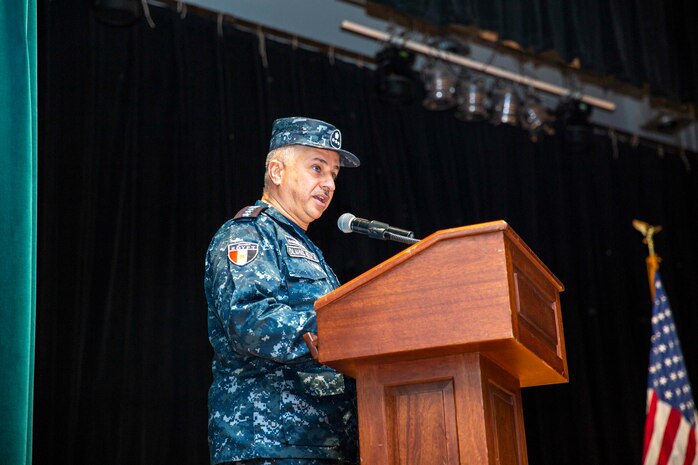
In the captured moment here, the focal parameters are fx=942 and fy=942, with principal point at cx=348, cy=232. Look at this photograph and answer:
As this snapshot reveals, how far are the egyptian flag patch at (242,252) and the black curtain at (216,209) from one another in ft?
6.38

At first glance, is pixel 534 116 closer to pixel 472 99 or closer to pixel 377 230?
pixel 472 99

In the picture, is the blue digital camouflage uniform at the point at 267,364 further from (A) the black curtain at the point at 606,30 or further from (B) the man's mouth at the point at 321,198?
(A) the black curtain at the point at 606,30

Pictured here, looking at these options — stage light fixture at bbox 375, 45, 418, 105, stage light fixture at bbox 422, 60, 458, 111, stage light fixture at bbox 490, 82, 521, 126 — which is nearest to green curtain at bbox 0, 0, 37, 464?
stage light fixture at bbox 375, 45, 418, 105

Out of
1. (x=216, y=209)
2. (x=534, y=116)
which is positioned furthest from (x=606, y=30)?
(x=216, y=209)

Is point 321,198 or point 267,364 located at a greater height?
point 321,198

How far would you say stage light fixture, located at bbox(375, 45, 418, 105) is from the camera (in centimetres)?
521

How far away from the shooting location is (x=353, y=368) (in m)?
1.96

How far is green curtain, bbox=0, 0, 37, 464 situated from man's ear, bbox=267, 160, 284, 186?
0.68m

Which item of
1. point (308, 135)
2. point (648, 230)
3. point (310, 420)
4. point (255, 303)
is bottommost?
point (310, 420)

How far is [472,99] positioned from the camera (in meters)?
5.42

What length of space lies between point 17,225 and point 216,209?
204cm

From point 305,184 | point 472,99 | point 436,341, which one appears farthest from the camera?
point 472,99

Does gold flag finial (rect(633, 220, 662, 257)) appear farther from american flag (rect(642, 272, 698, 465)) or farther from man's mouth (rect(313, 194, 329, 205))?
man's mouth (rect(313, 194, 329, 205))

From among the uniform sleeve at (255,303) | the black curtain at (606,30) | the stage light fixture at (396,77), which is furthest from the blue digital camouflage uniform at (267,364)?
the stage light fixture at (396,77)
